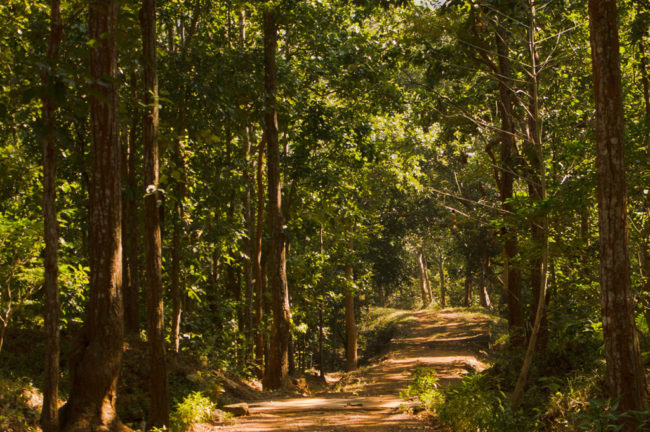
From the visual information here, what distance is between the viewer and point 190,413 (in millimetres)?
9281

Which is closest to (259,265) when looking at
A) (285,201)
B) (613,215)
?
(285,201)

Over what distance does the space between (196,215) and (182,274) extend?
2.26 m

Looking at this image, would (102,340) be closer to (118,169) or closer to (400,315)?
(118,169)

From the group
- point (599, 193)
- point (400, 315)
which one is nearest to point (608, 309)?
point (599, 193)

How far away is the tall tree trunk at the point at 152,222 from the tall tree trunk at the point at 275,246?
633 centimetres

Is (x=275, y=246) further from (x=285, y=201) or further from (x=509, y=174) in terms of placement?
(x=509, y=174)

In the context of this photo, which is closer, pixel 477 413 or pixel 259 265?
pixel 477 413

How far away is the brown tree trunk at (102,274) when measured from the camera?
6953 mm

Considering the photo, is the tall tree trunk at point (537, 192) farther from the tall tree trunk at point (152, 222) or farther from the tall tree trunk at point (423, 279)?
the tall tree trunk at point (423, 279)

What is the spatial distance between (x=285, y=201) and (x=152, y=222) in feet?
35.4

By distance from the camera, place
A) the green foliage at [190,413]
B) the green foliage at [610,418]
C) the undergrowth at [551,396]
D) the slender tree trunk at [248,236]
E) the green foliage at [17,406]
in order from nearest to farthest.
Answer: the green foliage at [610,418], the undergrowth at [551,396], the green foliage at [17,406], the green foliage at [190,413], the slender tree trunk at [248,236]

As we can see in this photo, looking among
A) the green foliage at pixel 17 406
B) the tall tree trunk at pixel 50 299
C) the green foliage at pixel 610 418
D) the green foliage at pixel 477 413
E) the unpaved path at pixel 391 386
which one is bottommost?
the unpaved path at pixel 391 386

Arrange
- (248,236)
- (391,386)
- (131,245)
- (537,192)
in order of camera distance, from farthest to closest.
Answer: (248,236)
(391,386)
(131,245)
(537,192)

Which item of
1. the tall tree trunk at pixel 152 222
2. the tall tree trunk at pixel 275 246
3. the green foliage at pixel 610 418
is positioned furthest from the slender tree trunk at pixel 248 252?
the green foliage at pixel 610 418
